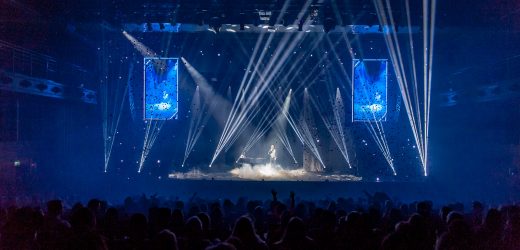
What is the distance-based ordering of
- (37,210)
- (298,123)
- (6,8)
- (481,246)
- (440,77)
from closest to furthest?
(481,246) → (37,210) → (6,8) → (440,77) → (298,123)

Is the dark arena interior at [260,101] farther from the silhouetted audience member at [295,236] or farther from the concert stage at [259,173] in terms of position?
the silhouetted audience member at [295,236]

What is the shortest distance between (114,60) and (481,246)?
1873 cm

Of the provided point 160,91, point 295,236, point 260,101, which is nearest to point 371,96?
point 260,101

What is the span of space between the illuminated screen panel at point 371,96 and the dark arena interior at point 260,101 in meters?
0.07

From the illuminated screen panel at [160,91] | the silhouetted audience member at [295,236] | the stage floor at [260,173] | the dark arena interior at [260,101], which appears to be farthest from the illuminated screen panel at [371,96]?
the silhouetted audience member at [295,236]

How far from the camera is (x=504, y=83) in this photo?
14391 millimetres

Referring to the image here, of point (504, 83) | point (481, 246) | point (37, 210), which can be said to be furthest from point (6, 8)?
point (504, 83)

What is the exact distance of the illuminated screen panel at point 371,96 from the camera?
1978cm

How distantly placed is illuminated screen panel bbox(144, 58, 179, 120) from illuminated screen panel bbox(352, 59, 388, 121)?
821cm

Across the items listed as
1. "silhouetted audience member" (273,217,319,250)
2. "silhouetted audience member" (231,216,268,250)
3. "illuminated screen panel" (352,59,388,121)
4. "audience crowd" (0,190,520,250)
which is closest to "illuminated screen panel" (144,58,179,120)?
"illuminated screen panel" (352,59,388,121)

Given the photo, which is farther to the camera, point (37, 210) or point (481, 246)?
point (37, 210)

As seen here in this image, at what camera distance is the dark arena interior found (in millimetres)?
15031

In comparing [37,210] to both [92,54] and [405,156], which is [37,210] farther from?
[405,156]

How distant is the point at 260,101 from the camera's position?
22.5m
